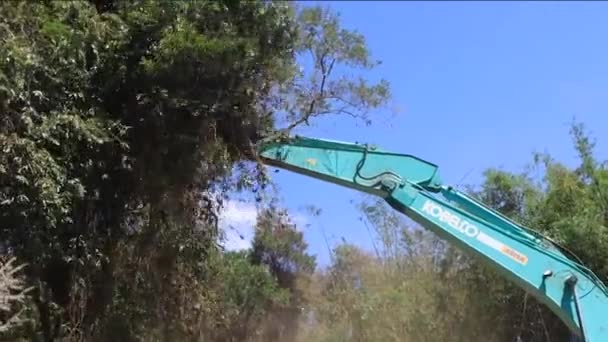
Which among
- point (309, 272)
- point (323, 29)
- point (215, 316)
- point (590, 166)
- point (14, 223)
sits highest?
point (309, 272)

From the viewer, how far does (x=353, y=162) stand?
12.6m

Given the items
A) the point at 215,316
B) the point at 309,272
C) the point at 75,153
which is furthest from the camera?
the point at 309,272

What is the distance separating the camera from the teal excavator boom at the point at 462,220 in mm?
11625

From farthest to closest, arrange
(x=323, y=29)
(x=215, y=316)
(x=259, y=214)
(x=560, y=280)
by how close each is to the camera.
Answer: (x=215, y=316) → (x=259, y=214) → (x=323, y=29) → (x=560, y=280)

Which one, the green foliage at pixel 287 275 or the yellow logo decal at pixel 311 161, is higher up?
the green foliage at pixel 287 275

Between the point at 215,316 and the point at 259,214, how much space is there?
3211 mm

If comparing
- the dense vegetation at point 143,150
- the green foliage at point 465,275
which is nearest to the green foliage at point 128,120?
the dense vegetation at point 143,150

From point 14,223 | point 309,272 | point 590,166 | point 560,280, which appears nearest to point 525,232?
point 560,280

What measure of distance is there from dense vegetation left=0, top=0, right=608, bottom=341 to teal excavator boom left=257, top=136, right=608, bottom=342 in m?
0.93

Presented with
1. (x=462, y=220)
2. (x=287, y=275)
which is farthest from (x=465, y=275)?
(x=287, y=275)

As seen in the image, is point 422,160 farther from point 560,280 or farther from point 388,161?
point 560,280

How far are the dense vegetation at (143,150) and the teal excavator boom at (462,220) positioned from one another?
934 millimetres

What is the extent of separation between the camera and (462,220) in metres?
12.0

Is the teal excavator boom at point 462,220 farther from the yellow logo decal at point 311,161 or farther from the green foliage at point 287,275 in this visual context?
the green foliage at point 287,275
